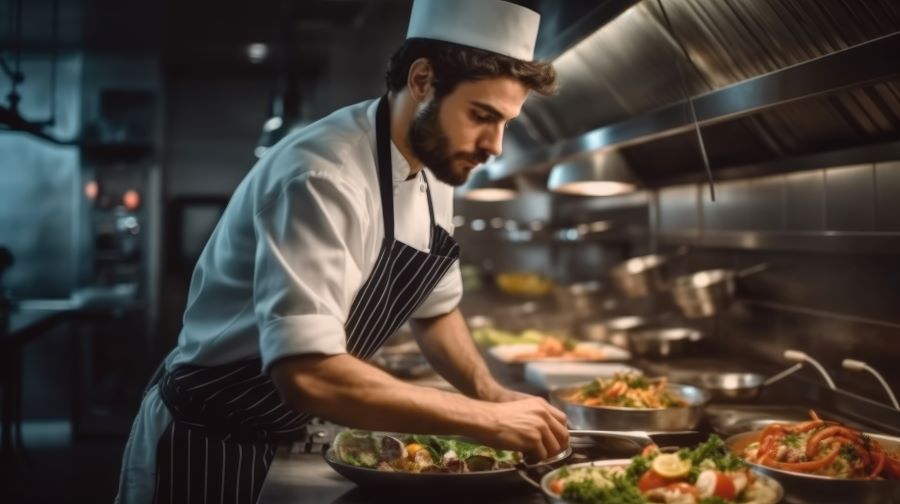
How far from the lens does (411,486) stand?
1.58m

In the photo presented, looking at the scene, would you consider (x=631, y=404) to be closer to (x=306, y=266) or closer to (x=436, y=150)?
(x=436, y=150)

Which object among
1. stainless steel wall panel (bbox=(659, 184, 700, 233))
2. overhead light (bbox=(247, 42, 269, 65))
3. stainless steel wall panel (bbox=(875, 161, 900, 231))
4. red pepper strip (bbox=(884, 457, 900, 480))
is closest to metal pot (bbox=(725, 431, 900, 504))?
red pepper strip (bbox=(884, 457, 900, 480))

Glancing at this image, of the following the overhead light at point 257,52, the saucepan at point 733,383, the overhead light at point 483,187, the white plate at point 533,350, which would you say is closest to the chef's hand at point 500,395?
the saucepan at point 733,383

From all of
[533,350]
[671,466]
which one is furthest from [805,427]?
[533,350]

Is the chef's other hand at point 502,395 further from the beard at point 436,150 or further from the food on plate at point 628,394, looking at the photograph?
the beard at point 436,150

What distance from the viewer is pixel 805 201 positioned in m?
2.96

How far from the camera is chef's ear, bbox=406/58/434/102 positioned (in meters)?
1.80

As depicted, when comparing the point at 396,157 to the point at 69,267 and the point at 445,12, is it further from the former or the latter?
the point at 69,267

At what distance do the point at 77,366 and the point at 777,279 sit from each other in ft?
19.3

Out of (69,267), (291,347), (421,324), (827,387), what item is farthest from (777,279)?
(69,267)

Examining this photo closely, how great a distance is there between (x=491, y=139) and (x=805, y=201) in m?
1.66

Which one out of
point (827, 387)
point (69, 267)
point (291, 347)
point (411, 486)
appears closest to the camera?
point (291, 347)

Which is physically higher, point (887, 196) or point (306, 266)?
point (887, 196)

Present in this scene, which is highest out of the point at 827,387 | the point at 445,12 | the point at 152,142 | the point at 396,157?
the point at 152,142
